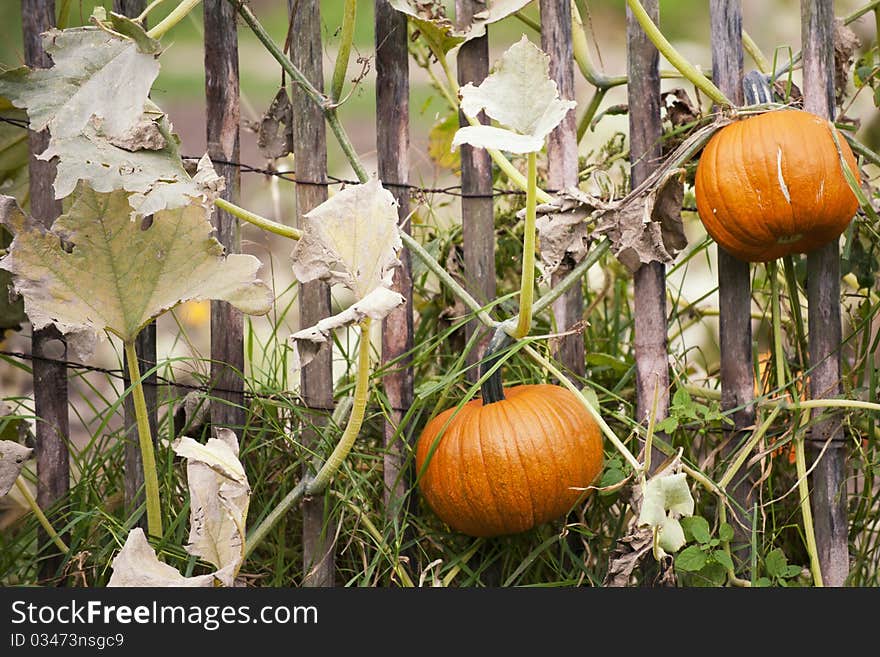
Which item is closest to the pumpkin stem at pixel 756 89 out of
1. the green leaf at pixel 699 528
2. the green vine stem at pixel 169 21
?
the green leaf at pixel 699 528

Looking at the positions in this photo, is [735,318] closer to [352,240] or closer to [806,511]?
[806,511]

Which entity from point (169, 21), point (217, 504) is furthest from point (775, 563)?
point (169, 21)

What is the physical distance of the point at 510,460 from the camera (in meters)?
1.40

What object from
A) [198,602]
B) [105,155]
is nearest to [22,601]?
[198,602]

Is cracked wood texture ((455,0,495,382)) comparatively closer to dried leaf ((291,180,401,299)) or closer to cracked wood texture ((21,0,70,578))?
dried leaf ((291,180,401,299))

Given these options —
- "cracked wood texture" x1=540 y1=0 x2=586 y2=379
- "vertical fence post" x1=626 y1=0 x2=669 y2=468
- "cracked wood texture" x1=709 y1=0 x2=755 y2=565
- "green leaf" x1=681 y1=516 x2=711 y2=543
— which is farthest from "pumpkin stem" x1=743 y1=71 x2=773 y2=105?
"green leaf" x1=681 y1=516 x2=711 y2=543

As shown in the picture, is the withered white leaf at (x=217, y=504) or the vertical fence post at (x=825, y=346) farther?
the vertical fence post at (x=825, y=346)

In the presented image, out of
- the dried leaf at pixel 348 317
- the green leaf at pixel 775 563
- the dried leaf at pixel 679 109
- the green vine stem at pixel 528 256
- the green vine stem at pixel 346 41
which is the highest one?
the green vine stem at pixel 346 41

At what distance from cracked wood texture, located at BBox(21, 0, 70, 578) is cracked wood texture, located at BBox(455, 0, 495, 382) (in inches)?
25.7

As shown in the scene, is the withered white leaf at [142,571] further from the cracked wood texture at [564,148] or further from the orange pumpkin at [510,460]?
the cracked wood texture at [564,148]

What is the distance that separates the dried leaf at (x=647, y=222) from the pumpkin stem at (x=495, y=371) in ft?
0.77

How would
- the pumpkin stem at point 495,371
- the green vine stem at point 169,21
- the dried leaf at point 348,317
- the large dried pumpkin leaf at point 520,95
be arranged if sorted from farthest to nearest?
1. the pumpkin stem at point 495,371
2. the green vine stem at point 169,21
3. the large dried pumpkin leaf at point 520,95
4. the dried leaf at point 348,317

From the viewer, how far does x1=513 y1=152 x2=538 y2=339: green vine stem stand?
4.05ft

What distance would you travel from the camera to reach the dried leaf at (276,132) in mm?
1578
